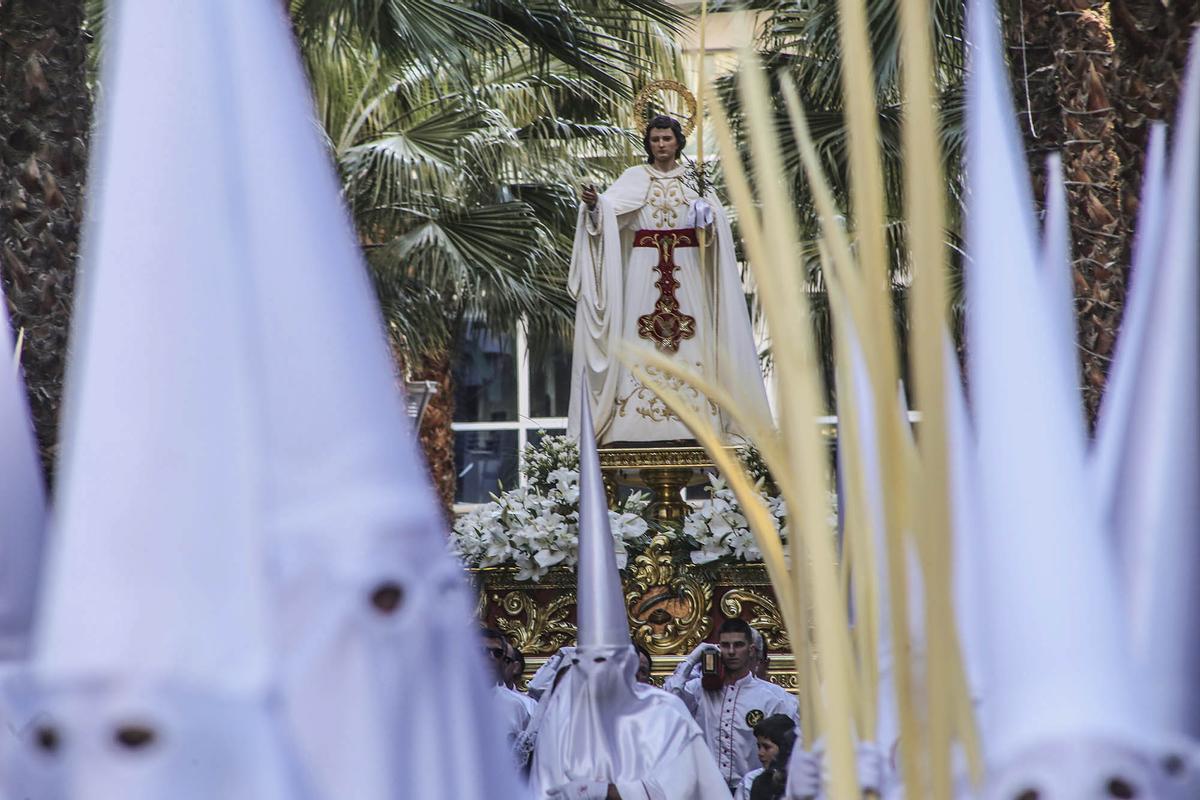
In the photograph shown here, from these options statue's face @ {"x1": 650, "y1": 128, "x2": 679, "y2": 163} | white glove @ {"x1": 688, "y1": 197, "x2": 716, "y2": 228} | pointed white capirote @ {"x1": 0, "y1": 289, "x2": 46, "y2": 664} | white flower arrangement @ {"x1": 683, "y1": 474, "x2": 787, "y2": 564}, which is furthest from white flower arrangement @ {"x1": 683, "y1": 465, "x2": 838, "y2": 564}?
pointed white capirote @ {"x1": 0, "y1": 289, "x2": 46, "y2": 664}

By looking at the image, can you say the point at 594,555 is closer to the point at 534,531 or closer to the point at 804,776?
the point at 804,776

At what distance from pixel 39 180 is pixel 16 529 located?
382cm

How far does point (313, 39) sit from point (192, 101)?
27.3 ft

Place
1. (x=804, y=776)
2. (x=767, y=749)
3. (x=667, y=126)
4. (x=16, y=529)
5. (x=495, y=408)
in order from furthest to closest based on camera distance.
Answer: (x=495, y=408), (x=667, y=126), (x=767, y=749), (x=804, y=776), (x=16, y=529)

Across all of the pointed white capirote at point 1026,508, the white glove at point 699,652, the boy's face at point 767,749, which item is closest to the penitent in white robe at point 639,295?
the white glove at point 699,652

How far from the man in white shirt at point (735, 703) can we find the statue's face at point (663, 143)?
314cm

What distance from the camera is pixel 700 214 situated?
30.2ft

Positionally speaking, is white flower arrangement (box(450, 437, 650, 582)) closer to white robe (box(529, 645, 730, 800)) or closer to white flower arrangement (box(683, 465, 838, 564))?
white flower arrangement (box(683, 465, 838, 564))

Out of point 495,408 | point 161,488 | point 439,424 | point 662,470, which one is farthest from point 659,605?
point 495,408

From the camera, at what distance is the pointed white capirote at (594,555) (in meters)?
4.77

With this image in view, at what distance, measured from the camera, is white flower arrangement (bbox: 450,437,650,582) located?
8.12 metres

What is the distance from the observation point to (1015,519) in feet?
6.34

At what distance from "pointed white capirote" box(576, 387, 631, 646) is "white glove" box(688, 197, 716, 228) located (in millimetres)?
4217

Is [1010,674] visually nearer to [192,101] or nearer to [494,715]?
[494,715]
